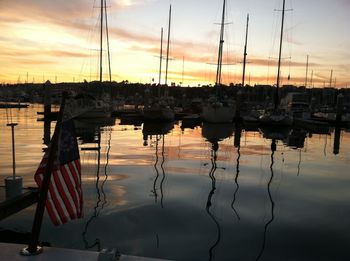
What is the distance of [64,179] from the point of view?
20.5 ft

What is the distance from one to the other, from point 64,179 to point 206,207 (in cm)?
643

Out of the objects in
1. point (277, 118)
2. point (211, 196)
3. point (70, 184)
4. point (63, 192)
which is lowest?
point (211, 196)

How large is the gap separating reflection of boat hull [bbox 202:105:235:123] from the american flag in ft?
148

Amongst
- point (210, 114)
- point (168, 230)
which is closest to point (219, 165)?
point (168, 230)

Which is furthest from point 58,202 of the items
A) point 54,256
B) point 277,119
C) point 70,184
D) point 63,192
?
point 277,119

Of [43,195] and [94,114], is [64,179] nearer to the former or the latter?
[43,195]

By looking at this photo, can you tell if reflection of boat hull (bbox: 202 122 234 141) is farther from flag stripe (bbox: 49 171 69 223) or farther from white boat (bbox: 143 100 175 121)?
flag stripe (bbox: 49 171 69 223)

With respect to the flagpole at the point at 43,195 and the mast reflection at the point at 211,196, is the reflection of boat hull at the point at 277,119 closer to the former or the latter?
the mast reflection at the point at 211,196

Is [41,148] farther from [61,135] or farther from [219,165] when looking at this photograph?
[61,135]

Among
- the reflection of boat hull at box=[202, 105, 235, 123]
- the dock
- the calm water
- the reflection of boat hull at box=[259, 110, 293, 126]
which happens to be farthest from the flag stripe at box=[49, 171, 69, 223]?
the reflection of boat hull at box=[202, 105, 235, 123]

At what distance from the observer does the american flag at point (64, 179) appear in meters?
6.14

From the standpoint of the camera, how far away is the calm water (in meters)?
8.71

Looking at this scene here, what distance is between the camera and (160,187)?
14.4 meters

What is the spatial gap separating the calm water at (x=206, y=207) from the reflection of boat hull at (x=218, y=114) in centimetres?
2822
